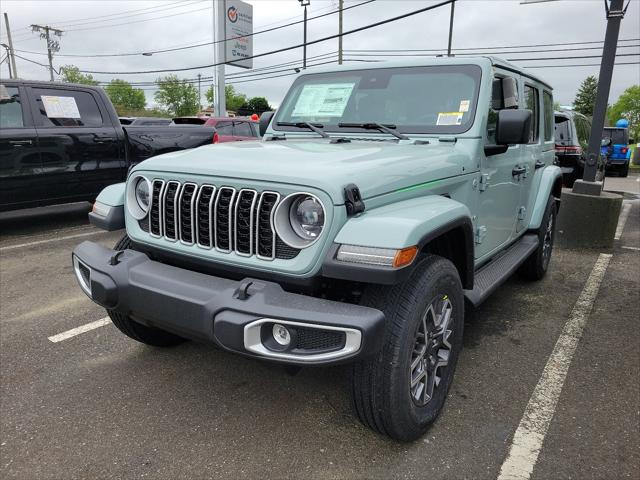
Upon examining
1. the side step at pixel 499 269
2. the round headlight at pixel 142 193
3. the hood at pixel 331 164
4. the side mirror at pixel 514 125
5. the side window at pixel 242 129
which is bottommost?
the side step at pixel 499 269

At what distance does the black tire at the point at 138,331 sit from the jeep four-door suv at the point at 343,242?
12 millimetres

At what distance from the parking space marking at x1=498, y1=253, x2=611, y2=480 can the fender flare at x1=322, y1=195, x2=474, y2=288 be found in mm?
1080

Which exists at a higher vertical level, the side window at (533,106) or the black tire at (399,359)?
the side window at (533,106)

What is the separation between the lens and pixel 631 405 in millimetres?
2832

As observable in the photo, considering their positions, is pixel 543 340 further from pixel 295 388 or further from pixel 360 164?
pixel 360 164

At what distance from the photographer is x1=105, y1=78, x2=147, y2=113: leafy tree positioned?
89.1 m

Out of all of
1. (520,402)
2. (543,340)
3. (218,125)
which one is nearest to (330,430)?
(520,402)

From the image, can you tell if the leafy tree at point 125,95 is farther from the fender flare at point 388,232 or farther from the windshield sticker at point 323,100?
the fender flare at point 388,232

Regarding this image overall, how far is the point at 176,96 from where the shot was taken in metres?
83.2

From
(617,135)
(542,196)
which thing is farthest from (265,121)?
(617,135)

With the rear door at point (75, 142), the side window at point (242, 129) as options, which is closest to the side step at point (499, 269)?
the rear door at point (75, 142)

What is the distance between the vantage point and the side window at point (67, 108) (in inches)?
259

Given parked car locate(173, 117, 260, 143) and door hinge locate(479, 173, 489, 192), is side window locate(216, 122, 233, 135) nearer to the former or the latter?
parked car locate(173, 117, 260, 143)

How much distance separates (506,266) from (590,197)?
11.6 feet
